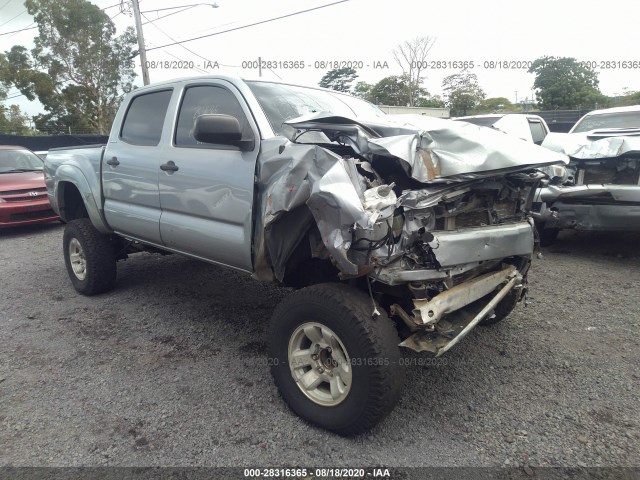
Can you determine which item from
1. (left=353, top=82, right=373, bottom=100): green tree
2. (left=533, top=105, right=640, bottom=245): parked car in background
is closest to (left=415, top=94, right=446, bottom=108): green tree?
(left=353, top=82, right=373, bottom=100): green tree

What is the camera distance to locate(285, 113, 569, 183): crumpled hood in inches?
95.1

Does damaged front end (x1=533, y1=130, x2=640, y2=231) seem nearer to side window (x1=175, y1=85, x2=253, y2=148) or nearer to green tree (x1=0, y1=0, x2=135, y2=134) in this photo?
side window (x1=175, y1=85, x2=253, y2=148)

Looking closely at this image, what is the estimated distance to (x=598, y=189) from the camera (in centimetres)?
531

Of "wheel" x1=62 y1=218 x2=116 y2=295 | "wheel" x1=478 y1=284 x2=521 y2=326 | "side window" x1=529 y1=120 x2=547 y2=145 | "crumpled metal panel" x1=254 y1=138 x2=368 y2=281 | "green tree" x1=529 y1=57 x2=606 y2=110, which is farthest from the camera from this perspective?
"green tree" x1=529 y1=57 x2=606 y2=110

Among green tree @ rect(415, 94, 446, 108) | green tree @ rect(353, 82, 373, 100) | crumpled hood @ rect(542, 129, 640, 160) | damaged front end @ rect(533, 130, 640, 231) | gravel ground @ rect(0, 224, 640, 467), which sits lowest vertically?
gravel ground @ rect(0, 224, 640, 467)

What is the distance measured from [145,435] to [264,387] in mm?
791

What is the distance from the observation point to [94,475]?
232 cm

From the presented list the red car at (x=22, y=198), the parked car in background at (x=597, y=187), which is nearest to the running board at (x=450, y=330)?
the parked car in background at (x=597, y=187)

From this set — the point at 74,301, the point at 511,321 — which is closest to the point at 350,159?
the point at 511,321

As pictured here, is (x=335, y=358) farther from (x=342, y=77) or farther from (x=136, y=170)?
(x=342, y=77)

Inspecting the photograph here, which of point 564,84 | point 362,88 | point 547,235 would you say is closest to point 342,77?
point 362,88

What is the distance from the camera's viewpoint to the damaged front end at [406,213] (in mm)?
2357

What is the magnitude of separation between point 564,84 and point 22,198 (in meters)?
43.0

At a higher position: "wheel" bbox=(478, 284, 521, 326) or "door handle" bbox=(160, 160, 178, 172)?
"door handle" bbox=(160, 160, 178, 172)
